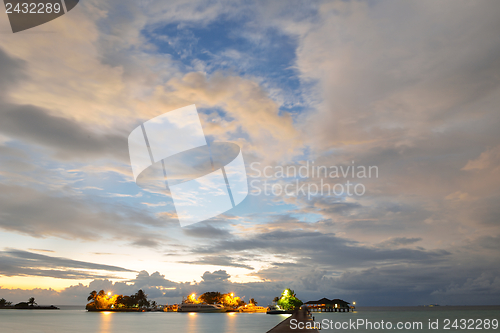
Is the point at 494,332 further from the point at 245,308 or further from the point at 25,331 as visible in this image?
the point at 245,308

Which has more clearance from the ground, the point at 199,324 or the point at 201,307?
the point at 199,324

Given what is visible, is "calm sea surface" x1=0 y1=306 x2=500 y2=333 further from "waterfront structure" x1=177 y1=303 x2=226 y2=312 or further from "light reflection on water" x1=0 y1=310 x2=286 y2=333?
"waterfront structure" x1=177 y1=303 x2=226 y2=312

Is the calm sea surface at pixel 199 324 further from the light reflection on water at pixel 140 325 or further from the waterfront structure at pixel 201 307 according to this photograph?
the waterfront structure at pixel 201 307

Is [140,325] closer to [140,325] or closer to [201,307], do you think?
[140,325]

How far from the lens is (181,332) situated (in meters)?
70.9

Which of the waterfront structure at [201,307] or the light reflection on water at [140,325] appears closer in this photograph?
the light reflection on water at [140,325]

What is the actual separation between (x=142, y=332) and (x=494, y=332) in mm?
77692

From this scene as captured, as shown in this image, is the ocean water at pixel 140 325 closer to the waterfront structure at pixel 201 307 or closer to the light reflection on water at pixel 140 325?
the light reflection on water at pixel 140 325

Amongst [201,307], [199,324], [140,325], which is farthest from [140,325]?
[201,307]

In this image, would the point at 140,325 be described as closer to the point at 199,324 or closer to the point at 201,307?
the point at 199,324

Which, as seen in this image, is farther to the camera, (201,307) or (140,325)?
(201,307)

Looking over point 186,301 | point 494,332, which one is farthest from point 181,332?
point 186,301

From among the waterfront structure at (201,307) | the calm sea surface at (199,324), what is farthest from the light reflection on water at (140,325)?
the waterfront structure at (201,307)

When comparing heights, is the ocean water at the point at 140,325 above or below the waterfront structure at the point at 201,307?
above
